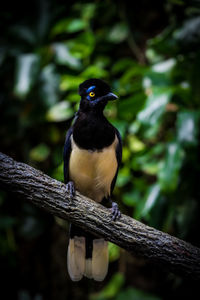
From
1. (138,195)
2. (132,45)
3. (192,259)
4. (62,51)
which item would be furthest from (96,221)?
(132,45)

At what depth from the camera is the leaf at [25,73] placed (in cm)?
428

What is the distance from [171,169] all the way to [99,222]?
132cm

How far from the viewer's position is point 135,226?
245cm

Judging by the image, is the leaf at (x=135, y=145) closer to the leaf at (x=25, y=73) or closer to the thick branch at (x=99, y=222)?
the leaf at (x=25, y=73)

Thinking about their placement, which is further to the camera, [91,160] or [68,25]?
[68,25]

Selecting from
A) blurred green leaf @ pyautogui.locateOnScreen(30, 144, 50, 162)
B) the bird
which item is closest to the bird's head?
the bird

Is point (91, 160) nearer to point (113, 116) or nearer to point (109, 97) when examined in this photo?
point (109, 97)

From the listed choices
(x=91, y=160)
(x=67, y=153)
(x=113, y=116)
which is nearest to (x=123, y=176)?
(x=113, y=116)

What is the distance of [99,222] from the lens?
2436mm

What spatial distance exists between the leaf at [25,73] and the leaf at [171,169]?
1946mm

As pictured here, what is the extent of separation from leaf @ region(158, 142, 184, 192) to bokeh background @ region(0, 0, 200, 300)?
1cm

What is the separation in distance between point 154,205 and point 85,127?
1355 millimetres

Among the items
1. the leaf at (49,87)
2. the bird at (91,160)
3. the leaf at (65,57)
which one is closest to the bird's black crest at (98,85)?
the bird at (91,160)

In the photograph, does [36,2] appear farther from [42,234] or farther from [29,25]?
[42,234]
